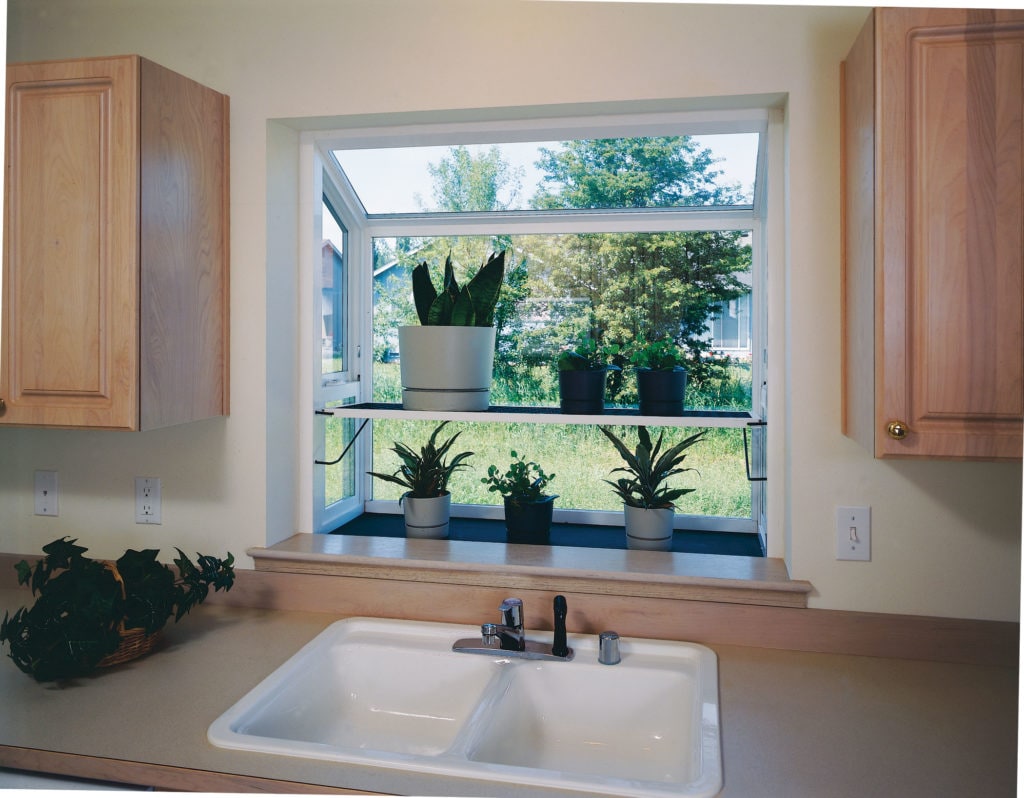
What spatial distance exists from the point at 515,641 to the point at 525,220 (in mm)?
1072

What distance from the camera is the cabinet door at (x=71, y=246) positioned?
4.58 ft

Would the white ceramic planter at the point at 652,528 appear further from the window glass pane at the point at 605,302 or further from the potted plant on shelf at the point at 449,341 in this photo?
the potted plant on shelf at the point at 449,341

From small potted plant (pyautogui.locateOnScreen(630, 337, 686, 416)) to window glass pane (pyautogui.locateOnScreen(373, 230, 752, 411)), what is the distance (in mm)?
212

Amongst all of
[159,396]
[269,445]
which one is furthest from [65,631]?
[269,445]

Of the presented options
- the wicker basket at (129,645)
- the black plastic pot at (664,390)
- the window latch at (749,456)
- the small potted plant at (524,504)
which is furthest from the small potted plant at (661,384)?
the wicker basket at (129,645)

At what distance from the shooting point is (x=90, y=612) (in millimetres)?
1271

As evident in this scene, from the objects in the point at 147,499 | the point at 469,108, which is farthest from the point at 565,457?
the point at 147,499

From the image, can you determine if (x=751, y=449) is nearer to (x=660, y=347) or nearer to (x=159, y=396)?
(x=660, y=347)

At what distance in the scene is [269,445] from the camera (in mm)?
1700

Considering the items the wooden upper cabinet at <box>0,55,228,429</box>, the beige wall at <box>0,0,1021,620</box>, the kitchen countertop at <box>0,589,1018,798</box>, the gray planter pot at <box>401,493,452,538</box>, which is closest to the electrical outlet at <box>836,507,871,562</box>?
the beige wall at <box>0,0,1021,620</box>

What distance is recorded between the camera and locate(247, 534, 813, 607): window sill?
4.89ft

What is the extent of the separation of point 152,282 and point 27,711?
2.53 ft

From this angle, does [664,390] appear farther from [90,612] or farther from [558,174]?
[90,612]

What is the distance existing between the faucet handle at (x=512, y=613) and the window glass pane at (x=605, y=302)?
0.68 meters
